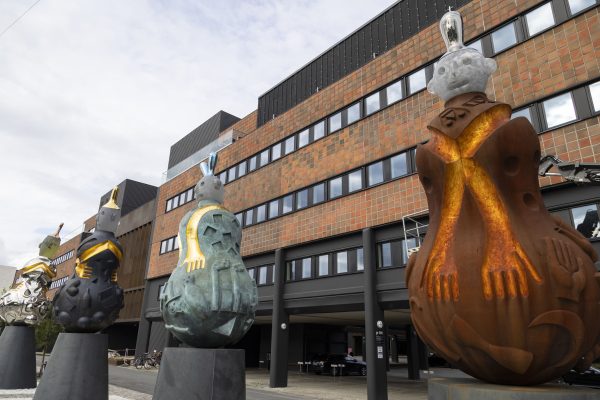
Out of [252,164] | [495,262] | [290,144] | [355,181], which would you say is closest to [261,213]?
[252,164]

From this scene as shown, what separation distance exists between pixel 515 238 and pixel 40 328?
1038 inches

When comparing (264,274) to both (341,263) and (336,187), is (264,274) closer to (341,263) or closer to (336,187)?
(341,263)

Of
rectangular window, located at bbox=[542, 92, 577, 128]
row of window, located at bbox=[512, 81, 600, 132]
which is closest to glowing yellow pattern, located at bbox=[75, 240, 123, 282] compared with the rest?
row of window, located at bbox=[512, 81, 600, 132]

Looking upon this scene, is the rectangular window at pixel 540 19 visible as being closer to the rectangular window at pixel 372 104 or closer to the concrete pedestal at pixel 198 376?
the rectangular window at pixel 372 104

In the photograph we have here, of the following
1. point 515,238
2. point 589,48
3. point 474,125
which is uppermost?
point 589,48

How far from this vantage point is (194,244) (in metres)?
7.23

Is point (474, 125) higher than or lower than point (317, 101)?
lower

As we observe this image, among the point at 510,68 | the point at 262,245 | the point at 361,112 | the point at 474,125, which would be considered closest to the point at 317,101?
the point at 361,112

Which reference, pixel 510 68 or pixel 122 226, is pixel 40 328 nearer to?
pixel 122 226

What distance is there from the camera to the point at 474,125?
4.38 meters

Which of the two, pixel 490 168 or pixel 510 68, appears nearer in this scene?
pixel 490 168

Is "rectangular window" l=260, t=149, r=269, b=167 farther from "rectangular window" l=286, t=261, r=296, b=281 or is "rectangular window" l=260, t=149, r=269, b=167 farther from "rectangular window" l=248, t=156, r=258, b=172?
"rectangular window" l=286, t=261, r=296, b=281

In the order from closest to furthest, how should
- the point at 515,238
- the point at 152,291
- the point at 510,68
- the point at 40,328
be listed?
the point at 515,238, the point at 510,68, the point at 40,328, the point at 152,291

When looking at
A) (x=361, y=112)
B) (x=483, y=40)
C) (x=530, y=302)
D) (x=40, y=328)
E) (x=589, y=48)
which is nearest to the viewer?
(x=530, y=302)
